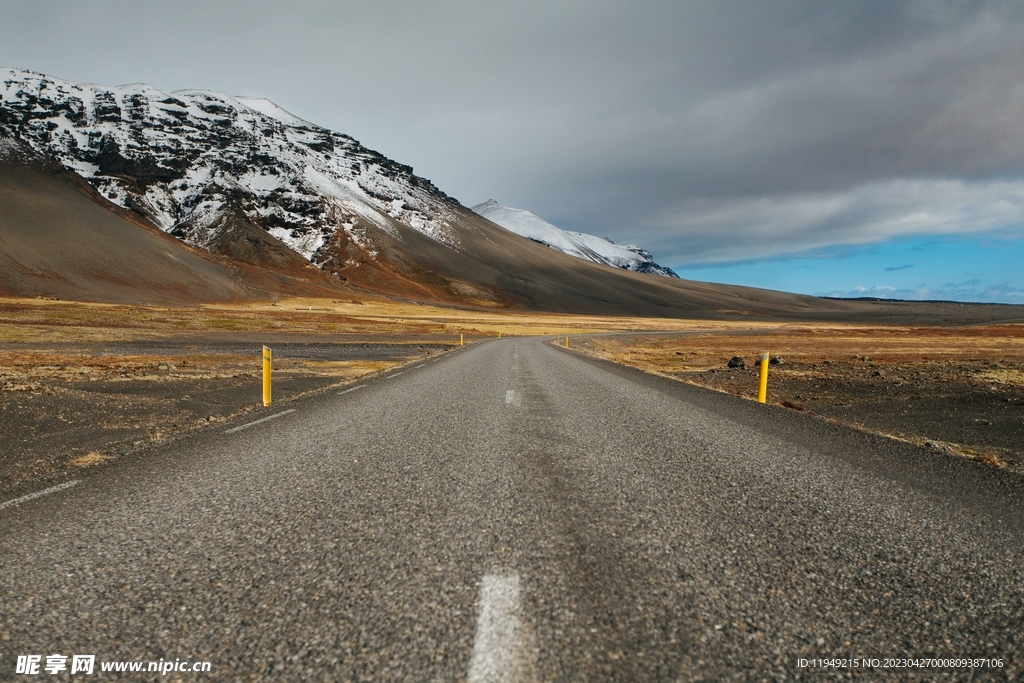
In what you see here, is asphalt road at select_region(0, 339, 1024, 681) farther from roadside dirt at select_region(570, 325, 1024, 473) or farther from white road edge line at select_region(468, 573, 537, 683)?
roadside dirt at select_region(570, 325, 1024, 473)

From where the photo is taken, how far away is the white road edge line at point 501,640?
2.56 meters

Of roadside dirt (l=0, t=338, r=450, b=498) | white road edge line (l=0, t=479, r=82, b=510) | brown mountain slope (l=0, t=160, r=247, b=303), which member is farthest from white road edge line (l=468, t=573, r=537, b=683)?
brown mountain slope (l=0, t=160, r=247, b=303)

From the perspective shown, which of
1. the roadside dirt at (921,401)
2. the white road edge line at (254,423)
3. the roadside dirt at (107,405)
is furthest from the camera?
the roadside dirt at (921,401)

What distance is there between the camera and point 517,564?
12.1ft

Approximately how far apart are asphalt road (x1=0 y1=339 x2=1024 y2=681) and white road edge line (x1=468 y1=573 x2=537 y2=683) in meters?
0.01

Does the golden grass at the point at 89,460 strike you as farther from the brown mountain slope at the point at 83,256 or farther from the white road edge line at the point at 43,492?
the brown mountain slope at the point at 83,256

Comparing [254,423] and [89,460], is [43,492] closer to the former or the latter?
[89,460]

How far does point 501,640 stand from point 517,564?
882 millimetres

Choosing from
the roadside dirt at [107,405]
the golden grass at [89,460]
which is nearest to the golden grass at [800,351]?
the roadside dirt at [107,405]

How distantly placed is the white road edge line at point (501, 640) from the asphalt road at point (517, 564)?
1cm

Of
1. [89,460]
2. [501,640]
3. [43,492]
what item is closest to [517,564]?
[501,640]

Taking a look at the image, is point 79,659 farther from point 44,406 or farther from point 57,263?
point 57,263

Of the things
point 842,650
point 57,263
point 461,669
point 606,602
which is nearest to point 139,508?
point 461,669

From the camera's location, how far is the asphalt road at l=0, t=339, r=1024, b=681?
2.76m
